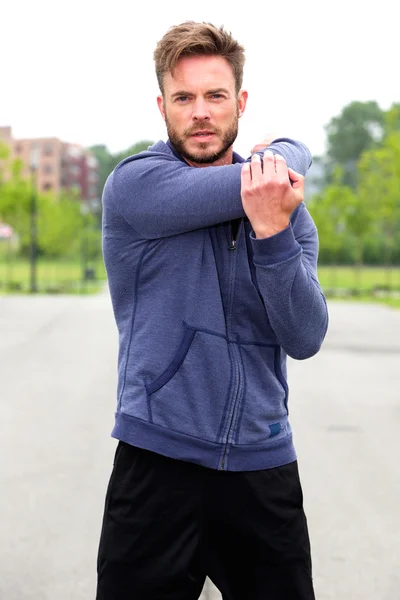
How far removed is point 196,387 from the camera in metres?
2.14

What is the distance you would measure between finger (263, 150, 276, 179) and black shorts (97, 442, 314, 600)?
70cm

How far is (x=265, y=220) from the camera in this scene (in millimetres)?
1983

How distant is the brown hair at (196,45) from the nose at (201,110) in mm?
104

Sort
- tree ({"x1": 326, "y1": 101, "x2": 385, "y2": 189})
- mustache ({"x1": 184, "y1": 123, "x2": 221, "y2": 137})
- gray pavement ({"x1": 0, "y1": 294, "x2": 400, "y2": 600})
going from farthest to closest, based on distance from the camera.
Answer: tree ({"x1": 326, "y1": 101, "x2": 385, "y2": 189}) → gray pavement ({"x1": 0, "y1": 294, "x2": 400, "y2": 600}) → mustache ({"x1": 184, "y1": 123, "x2": 221, "y2": 137})

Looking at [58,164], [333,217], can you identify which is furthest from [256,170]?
[58,164]

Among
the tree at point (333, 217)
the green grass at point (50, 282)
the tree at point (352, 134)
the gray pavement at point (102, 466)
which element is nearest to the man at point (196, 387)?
the gray pavement at point (102, 466)

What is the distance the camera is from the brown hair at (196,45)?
2148 mm

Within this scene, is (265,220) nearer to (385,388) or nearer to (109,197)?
(109,197)

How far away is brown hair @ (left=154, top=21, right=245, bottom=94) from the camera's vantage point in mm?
2148

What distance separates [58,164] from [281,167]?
121m

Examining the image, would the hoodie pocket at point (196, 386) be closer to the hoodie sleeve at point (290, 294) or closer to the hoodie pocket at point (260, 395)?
the hoodie pocket at point (260, 395)

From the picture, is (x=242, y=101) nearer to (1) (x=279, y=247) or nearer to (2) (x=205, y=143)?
(2) (x=205, y=143)

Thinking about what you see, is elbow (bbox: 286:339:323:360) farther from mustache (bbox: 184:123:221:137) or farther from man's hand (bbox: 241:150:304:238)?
mustache (bbox: 184:123:221:137)

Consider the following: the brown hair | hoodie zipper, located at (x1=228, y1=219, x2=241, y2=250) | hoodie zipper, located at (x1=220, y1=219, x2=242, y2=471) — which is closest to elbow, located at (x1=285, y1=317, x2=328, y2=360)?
hoodie zipper, located at (x1=220, y1=219, x2=242, y2=471)
